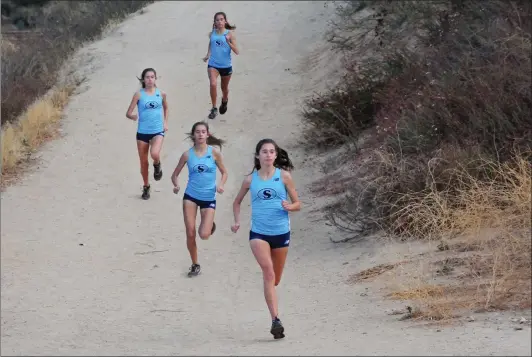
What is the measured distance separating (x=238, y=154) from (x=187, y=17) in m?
10.7

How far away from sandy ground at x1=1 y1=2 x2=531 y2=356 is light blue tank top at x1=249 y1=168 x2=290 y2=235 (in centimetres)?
92

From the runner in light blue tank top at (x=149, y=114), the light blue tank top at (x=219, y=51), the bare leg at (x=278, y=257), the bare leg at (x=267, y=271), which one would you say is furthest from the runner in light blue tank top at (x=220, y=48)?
the bare leg at (x=267, y=271)

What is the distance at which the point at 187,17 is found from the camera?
84.3 ft

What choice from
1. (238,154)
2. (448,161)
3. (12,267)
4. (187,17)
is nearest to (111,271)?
(12,267)

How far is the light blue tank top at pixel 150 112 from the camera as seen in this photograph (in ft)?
40.6

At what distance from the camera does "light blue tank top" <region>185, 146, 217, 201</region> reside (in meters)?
10.0

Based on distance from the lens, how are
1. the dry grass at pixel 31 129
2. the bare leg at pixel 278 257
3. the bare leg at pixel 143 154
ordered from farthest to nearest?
the dry grass at pixel 31 129 < the bare leg at pixel 143 154 < the bare leg at pixel 278 257

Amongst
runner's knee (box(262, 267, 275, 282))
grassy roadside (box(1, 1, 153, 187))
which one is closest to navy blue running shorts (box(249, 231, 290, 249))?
runner's knee (box(262, 267, 275, 282))

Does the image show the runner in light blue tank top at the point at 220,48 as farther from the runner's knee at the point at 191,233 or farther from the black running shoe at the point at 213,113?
the runner's knee at the point at 191,233

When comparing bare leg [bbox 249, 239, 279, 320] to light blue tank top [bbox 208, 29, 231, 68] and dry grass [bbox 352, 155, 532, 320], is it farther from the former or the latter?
light blue tank top [bbox 208, 29, 231, 68]

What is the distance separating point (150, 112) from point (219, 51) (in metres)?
3.50

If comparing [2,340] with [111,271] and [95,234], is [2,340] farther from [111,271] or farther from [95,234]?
[95,234]

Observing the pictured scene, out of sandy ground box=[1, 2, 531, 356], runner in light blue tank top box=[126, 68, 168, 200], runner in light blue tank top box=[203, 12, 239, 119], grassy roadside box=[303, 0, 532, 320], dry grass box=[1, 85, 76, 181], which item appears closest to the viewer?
sandy ground box=[1, 2, 531, 356]

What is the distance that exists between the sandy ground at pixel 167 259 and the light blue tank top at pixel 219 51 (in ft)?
4.71
